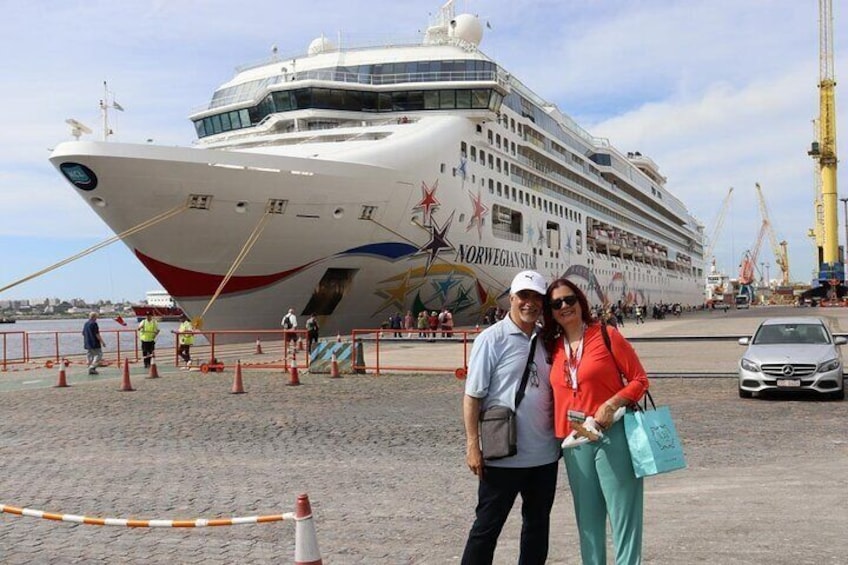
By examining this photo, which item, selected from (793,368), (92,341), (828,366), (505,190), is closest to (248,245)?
(92,341)

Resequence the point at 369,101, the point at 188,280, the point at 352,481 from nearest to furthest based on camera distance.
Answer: the point at 352,481 → the point at 188,280 → the point at 369,101

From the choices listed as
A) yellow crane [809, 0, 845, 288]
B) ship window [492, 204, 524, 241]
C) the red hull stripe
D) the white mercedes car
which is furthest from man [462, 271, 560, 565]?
yellow crane [809, 0, 845, 288]

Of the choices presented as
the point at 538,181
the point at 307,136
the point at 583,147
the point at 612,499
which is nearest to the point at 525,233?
the point at 538,181

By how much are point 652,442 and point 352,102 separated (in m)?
30.2

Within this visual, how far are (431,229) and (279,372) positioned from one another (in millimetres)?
12192

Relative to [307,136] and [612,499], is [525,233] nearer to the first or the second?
[307,136]

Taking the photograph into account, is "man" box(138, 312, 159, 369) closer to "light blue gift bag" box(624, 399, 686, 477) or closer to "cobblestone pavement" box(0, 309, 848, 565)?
"cobblestone pavement" box(0, 309, 848, 565)

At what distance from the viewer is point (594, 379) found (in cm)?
361

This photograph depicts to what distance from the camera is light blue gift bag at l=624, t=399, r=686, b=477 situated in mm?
3494

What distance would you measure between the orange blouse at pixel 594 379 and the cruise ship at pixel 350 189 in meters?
20.0

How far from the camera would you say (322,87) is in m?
31.2

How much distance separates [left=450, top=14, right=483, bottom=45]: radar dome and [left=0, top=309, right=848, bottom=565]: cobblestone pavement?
32397 millimetres

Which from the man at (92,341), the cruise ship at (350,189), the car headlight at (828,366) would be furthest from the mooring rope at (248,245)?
the car headlight at (828,366)

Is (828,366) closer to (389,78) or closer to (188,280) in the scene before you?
(188,280)
